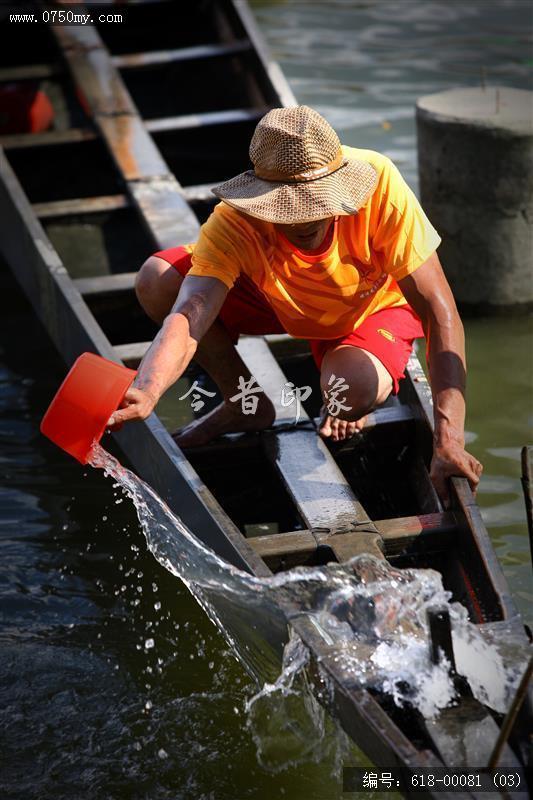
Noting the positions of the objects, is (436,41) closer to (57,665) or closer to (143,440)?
(143,440)

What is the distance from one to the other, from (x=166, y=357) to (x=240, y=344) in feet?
3.87

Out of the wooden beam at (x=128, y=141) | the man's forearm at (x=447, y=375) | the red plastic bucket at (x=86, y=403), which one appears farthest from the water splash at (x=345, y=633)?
the wooden beam at (x=128, y=141)

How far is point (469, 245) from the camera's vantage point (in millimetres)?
6250

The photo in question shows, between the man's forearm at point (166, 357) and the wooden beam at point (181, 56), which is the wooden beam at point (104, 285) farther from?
the wooden beam at point (181, 56)

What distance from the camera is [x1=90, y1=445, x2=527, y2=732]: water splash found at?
289 cm

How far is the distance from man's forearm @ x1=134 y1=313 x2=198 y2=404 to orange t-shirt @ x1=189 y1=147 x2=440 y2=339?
9.4 inches

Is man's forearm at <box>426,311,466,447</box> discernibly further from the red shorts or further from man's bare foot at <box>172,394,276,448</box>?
man's bare foot at <box>172,394,276,448</box>

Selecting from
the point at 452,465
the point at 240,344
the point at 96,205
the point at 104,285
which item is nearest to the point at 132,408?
the point at 452,465

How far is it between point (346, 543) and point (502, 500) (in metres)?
1.47

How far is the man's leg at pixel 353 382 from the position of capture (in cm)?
398

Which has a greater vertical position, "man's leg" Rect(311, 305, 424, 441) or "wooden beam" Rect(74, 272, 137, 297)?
"man's leg" Rect(311, 305, 424, 441)

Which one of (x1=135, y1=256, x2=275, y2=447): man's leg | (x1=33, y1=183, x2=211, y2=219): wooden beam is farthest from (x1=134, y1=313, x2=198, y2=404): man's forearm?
(x1=33, y1=183, x2=211, y2=219): wooden beam

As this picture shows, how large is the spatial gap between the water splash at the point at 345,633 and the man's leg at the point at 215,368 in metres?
0.58

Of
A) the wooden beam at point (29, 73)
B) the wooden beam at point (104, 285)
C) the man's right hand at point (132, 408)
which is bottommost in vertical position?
the wooden beam at point (104, 285)
